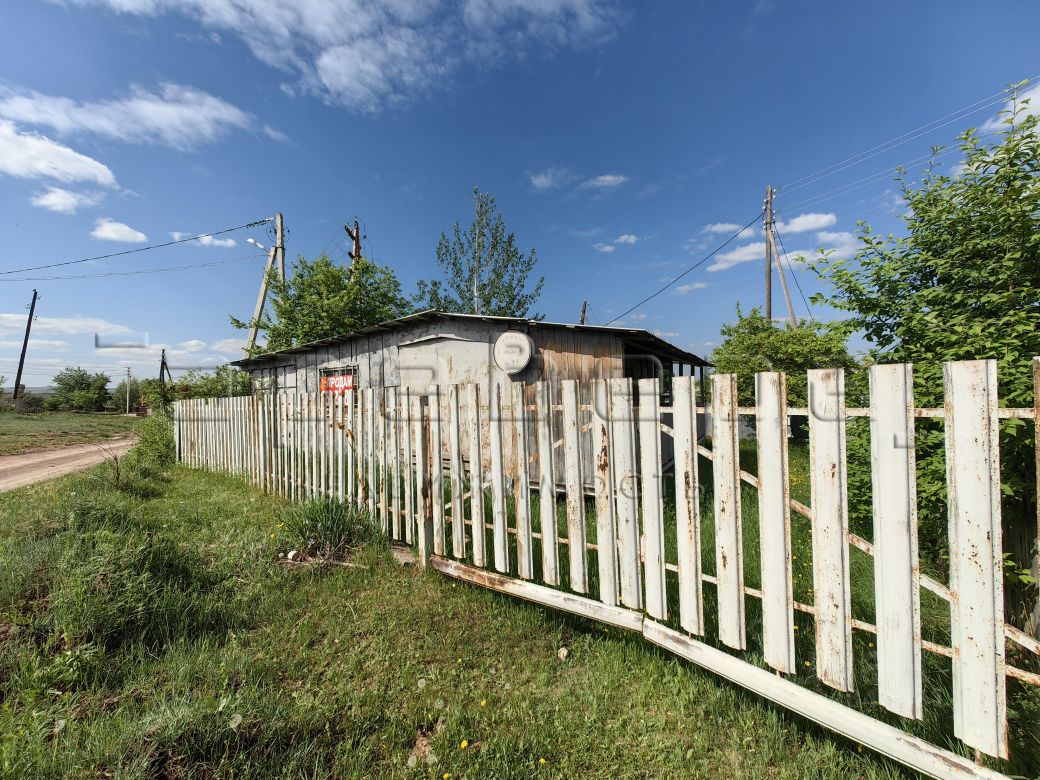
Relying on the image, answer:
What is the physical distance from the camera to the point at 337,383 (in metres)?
10.2

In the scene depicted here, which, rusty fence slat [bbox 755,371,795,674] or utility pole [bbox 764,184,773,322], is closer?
rusty fence slat [bbox 755,371,795,674]

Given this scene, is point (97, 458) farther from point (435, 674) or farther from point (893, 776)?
point (893, 776)

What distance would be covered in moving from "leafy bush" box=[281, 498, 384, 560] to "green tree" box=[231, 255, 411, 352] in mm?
11794

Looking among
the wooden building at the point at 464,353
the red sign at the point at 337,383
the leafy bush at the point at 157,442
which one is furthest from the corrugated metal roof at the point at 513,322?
the leafy bush at the point at 157,442

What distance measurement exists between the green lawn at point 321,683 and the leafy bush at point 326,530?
1.08 feet

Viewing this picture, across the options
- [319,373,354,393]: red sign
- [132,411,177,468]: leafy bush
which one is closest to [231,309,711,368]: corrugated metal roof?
[319,373,354,393]: red sign

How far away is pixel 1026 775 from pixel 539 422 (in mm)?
2691

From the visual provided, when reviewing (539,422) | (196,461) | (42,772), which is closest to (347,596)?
(42,772)

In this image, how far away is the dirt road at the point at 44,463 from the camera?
8.21 m

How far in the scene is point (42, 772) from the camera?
5.60 ft

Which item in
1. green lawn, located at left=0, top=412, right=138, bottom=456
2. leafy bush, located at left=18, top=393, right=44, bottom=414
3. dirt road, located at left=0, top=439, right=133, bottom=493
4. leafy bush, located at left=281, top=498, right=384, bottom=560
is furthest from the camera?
leafy bush, located at left=18, top=393, right=44, bottom=414

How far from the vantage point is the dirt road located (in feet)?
26.9

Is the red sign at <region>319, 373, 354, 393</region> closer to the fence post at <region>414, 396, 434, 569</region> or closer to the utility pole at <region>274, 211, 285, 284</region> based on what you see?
the fence post at <region>414, 396, 434, 569</region>

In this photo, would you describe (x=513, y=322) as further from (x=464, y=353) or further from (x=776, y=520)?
(x=776, y=520)
